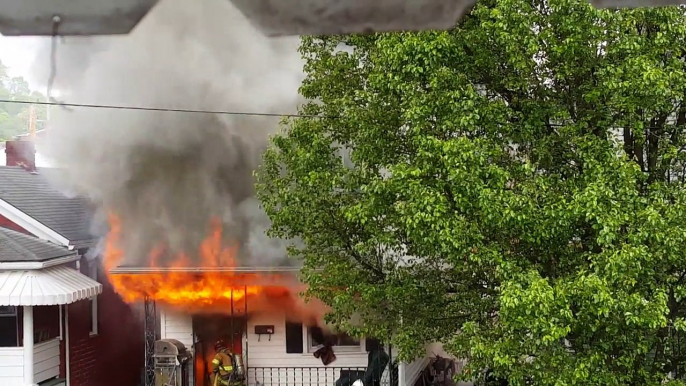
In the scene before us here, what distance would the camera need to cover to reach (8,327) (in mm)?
9383

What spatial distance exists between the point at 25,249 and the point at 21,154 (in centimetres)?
318

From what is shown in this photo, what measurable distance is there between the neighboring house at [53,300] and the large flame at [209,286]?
0.61 meters

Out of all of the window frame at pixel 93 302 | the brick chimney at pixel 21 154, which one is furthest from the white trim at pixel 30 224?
the brick chimney at pixel 21 154

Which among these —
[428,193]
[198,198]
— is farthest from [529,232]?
[198,198]

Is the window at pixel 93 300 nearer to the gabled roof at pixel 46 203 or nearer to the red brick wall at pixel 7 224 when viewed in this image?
the gabled roof at pixel 46 203

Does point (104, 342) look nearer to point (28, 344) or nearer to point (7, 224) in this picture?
point (28, 344)

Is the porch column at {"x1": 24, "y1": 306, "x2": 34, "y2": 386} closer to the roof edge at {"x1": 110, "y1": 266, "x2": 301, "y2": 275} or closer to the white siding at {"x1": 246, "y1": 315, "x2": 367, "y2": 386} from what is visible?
the roof edge at {"x1": 110, "y1": 266, "x2": 301, "y2": 275}

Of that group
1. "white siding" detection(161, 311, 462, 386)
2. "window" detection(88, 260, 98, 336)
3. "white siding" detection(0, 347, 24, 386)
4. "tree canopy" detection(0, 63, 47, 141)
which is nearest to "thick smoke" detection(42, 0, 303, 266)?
"tree canopy" detection(0, 63, 47, 141)

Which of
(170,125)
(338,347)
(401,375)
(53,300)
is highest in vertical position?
(170,125)

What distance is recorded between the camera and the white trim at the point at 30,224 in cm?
1004

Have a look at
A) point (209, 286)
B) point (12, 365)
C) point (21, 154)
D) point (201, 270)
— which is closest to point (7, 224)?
point (12, 365)

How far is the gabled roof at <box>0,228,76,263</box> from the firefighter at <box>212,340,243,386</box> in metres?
2.97

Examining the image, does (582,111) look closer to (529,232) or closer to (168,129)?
(529,232)

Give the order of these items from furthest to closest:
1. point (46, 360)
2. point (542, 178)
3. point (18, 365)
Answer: point (46, 360) < point (18, 365) < point (542, 178)
